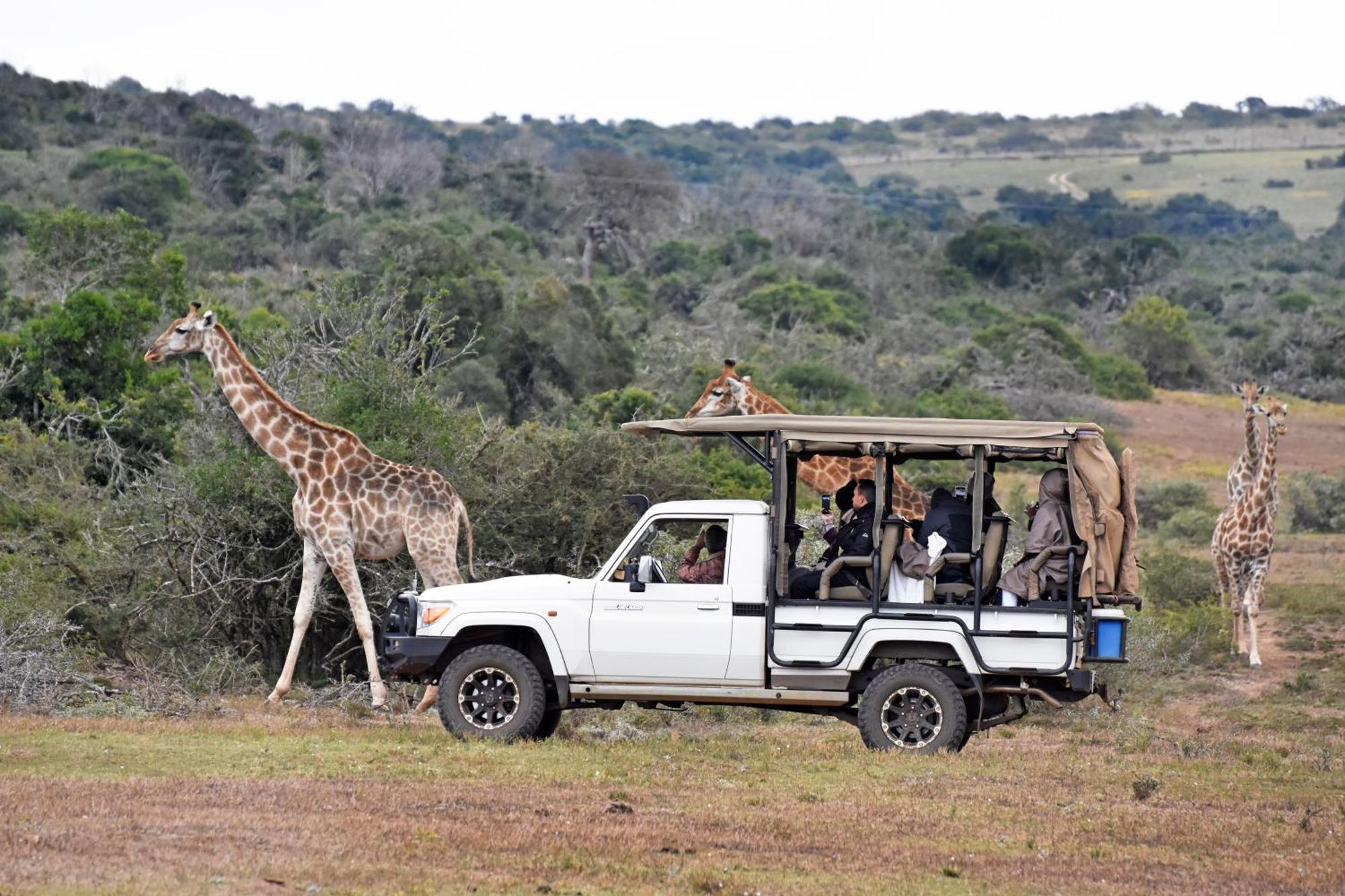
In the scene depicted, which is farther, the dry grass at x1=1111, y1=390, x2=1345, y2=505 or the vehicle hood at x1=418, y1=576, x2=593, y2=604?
the dry grass at x1=1111, y1=390, x2=1345, y2=505

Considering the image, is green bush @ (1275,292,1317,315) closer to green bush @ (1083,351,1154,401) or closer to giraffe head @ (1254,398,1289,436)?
green bush @ (1083,351,1154,401)

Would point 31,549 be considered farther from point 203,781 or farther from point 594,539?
point 203,781

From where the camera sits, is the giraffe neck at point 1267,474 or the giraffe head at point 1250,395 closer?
the giraffe neck at point 1267,474

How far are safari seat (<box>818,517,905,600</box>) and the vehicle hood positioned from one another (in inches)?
59.7

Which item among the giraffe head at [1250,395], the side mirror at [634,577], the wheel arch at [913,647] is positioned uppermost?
the giraffe head at [1250,395]

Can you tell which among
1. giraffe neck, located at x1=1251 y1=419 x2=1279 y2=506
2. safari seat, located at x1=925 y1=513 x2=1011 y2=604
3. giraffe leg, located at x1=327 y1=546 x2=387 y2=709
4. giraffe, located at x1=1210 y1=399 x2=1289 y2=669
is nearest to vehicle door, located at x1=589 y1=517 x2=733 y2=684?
safari seat, located at x1=925 y1=513 x2=1011 y2=604

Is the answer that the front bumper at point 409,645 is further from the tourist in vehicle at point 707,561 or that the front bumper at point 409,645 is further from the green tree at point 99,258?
the green tree at point 99,258

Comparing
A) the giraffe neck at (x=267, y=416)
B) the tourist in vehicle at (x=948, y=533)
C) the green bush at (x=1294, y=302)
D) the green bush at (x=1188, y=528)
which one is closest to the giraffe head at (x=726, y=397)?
the giraffe neck at (x=267, y=416)

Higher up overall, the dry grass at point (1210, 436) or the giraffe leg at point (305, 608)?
the dry grass at point (1210, 436)

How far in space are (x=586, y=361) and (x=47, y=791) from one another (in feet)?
76.7

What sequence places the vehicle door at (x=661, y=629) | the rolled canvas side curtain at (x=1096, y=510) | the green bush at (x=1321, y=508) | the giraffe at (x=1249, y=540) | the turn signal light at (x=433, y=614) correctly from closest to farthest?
the rolled canvas side curtain at (x=1096, y=510), the vehicle door at (x=661, y=629), the turn signal light at (x=433, y=614), the giraffe at (x=1249, y=540), the green bush at (x=1321, y=508)

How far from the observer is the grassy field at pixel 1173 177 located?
4247 inches

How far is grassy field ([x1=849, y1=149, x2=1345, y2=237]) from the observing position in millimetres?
107875

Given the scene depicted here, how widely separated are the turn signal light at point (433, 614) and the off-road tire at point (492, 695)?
0.29 m
